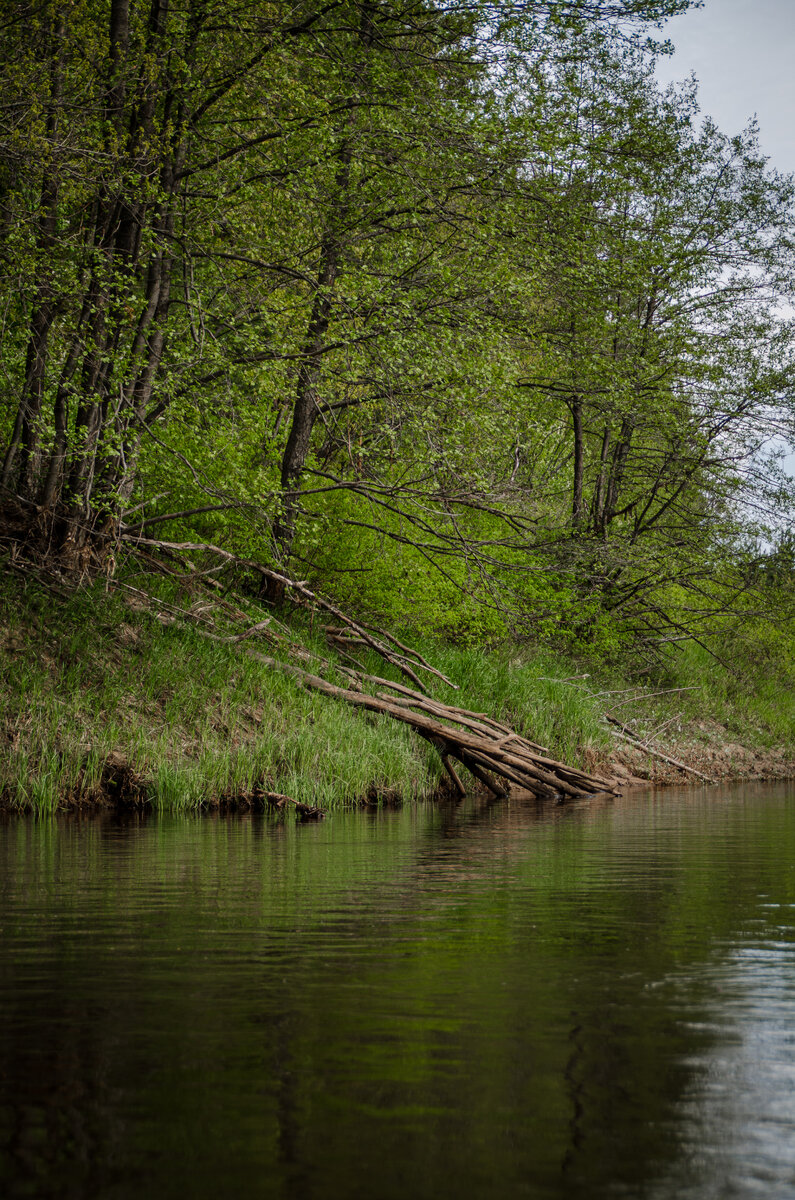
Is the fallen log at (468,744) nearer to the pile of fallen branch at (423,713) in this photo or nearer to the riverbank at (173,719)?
the pile of fallen branch at (423,713)

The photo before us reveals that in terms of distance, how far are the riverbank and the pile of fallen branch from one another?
140 mm

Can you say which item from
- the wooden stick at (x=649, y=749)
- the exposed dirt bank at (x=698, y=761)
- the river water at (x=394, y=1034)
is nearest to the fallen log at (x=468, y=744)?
the exposed dirt bank at (x=698, y=761)

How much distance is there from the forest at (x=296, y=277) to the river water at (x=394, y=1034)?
953 cm

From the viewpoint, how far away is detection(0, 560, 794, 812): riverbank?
42.6ft

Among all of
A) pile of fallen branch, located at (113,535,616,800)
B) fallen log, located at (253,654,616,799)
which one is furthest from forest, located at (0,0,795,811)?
fallen log, located at (253,654,616,799)

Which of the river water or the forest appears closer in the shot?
the river water

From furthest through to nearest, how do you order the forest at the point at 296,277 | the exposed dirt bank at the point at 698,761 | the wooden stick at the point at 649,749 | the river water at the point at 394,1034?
1. the wooden stick at the point at 649,749
2. the exposed dirt bank at the point at 698,761
3. the forest at the point at 296,277
4. the river water at the point at 394,1034

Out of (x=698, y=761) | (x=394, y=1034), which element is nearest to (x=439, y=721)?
(x=698, y=761)

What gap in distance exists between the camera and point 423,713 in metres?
17.0

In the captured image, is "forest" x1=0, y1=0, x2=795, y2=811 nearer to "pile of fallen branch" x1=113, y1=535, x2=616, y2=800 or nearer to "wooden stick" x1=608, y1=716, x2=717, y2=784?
"pile of fallen branch" x1=113, y1=535, x2=616, y2=800

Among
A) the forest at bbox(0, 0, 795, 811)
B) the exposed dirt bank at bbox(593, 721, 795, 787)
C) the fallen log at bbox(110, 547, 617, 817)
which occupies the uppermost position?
the forest at bbox(0, 0, 795, 811)

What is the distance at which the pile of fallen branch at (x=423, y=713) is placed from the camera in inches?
636

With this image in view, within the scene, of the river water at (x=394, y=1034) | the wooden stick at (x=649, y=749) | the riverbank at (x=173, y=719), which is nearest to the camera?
the river water at (x=394, y=1034)

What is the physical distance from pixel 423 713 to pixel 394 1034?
13705 millimetres
